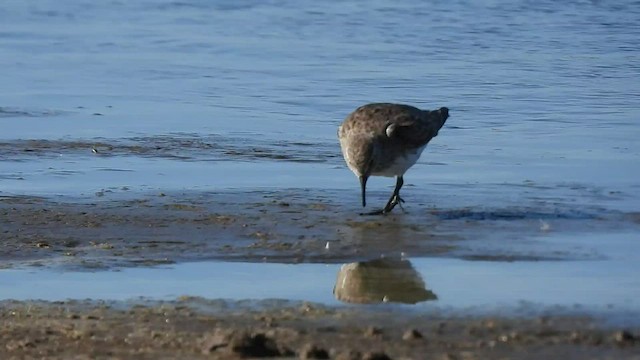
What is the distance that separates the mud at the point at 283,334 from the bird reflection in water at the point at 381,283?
33cm

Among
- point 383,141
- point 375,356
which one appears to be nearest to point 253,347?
point 375,356

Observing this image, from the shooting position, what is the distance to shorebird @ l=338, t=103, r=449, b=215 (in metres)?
10.3

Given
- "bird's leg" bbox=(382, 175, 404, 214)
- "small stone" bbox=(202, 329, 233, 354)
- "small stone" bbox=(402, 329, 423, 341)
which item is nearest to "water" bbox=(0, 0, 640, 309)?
"bird's leg" bbox=(382, 175, 404, 214)

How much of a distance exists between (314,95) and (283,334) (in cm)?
926

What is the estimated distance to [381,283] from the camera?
26.3ft

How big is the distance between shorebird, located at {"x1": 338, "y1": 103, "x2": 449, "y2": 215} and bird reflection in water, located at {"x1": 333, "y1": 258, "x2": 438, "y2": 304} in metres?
1.60

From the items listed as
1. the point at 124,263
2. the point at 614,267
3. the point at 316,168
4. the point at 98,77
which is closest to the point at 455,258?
the point at 614,267

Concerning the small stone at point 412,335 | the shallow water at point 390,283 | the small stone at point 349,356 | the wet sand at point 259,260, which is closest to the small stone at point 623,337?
the wet sand at point 259,260

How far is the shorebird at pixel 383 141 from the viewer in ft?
33.7

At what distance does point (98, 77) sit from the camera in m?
17.6

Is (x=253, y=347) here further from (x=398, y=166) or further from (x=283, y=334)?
(x=398, y=166)

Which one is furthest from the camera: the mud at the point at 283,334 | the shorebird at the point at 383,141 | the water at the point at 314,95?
the water at the point at 314,95

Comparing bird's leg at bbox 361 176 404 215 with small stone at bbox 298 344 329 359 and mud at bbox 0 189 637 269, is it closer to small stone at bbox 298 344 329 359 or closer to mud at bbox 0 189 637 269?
mud at bbox 0 189 637 269

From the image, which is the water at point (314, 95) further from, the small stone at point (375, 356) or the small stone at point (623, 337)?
the small stone at point (375, 356)
